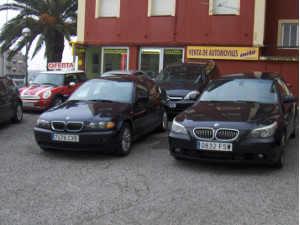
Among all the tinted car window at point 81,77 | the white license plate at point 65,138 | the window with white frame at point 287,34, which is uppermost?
the window with white frame at point 287,34

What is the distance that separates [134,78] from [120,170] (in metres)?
3.06

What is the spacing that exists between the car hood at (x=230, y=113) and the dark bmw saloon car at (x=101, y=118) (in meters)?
1.16

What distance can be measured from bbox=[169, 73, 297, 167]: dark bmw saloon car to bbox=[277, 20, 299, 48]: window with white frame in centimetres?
1488

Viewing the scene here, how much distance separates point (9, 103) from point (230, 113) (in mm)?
6262

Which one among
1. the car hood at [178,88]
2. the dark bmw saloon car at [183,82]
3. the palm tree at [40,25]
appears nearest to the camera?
the dark bmw saloon car at [183,82]

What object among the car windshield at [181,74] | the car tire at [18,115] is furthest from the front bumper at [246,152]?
the car windshield at [181,74]

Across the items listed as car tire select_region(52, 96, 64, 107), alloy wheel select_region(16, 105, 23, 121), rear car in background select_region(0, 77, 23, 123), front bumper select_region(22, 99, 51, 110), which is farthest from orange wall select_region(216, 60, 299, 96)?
rear car in background select_region(0, 77, 23, 123)

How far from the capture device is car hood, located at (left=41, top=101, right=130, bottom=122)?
25.0ft

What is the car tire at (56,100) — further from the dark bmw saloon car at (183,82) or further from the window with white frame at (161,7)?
the window with white frame at (161,7)

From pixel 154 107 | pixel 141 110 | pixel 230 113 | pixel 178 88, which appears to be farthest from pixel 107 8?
pixel 230 113

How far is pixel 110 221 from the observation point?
467 cm

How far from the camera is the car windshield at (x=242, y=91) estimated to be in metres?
7.96

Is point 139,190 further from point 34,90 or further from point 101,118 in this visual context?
point 34,90

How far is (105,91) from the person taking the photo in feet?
29.6
